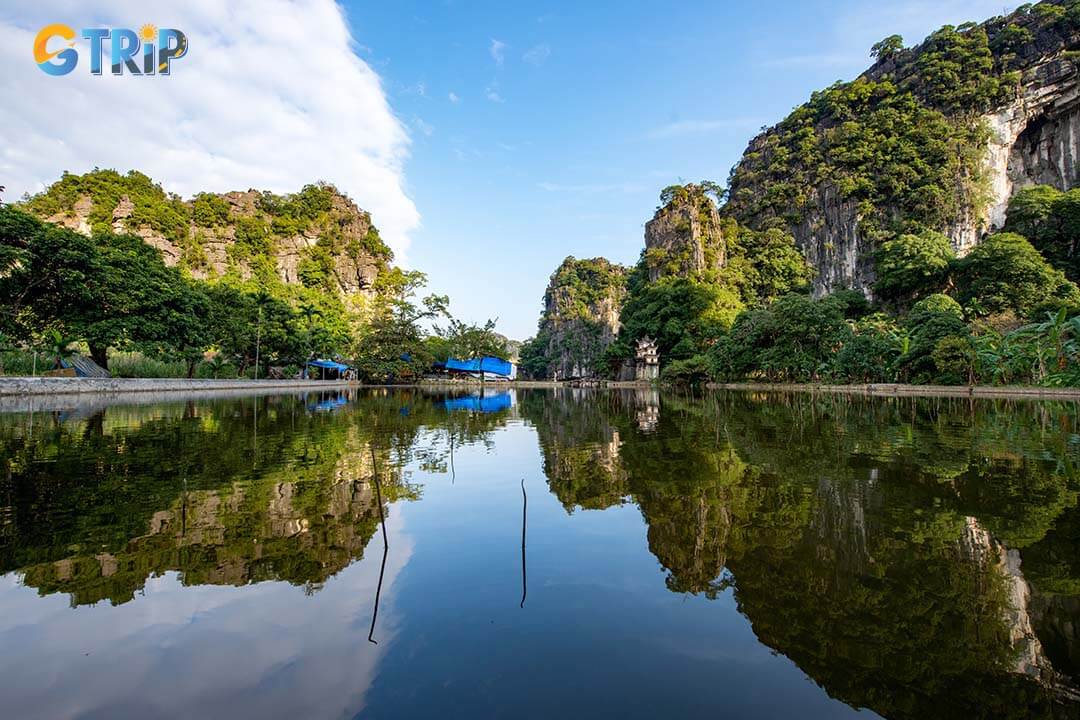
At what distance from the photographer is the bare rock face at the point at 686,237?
53656 mm

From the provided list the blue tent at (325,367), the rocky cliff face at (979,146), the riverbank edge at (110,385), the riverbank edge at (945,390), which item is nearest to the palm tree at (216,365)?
the riverbank edge at (110,385)

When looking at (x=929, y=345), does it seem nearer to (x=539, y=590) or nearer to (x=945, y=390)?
(x=945, y=390)

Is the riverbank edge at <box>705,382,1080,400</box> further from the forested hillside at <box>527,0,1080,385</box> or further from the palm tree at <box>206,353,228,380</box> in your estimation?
the palm tree at <box>206,353,228,380</box>

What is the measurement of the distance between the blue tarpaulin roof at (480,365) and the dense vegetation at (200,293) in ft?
6.94

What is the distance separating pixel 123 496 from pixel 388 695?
4.95 meters

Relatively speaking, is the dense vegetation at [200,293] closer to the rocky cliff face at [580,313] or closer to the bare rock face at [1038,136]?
the rocky cliff face at [580,313]

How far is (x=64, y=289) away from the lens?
21359mm

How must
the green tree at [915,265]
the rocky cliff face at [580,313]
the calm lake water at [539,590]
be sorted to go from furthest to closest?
the rocky cliff face at [580,313], the green tree at [915,265], the calm lake water at [539,590]

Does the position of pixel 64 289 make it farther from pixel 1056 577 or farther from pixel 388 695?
pixel 1056 577

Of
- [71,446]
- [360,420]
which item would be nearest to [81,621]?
[71,446]

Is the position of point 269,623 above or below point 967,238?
below

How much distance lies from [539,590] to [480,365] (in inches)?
2244

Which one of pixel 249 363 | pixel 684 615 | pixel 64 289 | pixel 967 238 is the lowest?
pixel 684 615

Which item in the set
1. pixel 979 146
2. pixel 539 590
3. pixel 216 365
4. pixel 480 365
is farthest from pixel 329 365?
pixel 979 146
